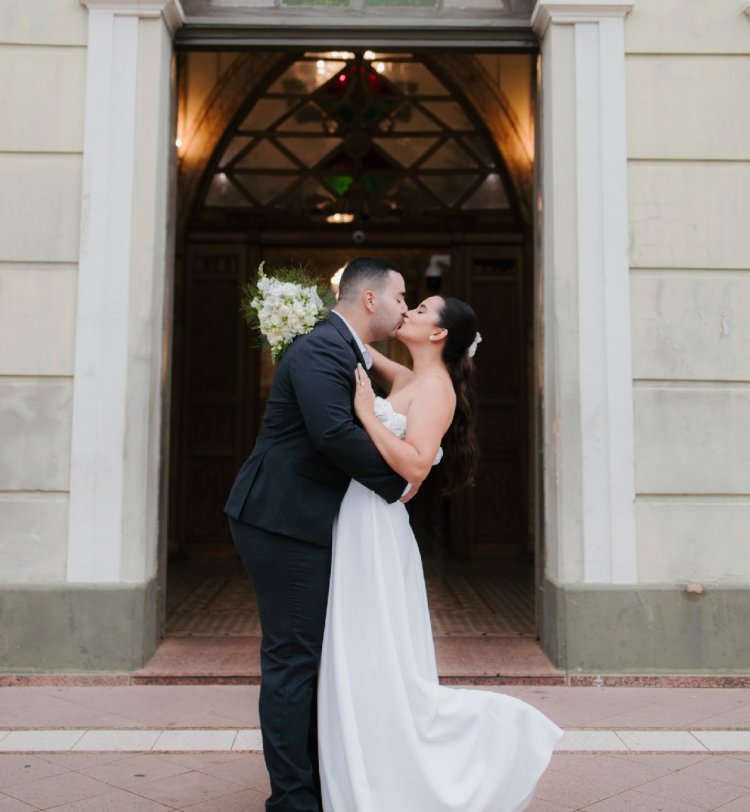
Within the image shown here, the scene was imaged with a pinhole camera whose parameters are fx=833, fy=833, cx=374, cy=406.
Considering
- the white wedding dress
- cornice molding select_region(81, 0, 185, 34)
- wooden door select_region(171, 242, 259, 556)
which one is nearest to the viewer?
the white wedding dress

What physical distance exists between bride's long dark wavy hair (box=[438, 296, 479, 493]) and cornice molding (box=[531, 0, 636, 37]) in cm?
312

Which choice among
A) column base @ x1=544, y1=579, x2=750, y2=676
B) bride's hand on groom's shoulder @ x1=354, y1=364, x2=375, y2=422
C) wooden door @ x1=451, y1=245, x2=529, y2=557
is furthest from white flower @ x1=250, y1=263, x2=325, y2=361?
wooden door @ x1=451, y1=245, x2=529, y2=557

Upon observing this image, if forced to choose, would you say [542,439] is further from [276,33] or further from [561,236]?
[276,33]

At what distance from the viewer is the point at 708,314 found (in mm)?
5441

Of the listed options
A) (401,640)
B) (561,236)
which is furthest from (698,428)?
(401,640)

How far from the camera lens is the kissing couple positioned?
9.61 ft

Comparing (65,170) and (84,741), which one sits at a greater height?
(65,170)

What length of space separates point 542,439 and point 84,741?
11.0 ft

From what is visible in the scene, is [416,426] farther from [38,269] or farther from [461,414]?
[38,269]

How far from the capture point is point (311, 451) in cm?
312

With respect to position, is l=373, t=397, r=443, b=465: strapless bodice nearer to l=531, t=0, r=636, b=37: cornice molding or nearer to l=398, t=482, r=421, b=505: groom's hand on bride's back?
l=398, t=482, r=421, b=505: groom's hand on bride's back

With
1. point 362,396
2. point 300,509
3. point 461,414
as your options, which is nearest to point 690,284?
point 461,414

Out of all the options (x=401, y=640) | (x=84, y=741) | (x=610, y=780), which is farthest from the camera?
(x=84, y=741)

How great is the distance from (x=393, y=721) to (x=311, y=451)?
3.30ft
